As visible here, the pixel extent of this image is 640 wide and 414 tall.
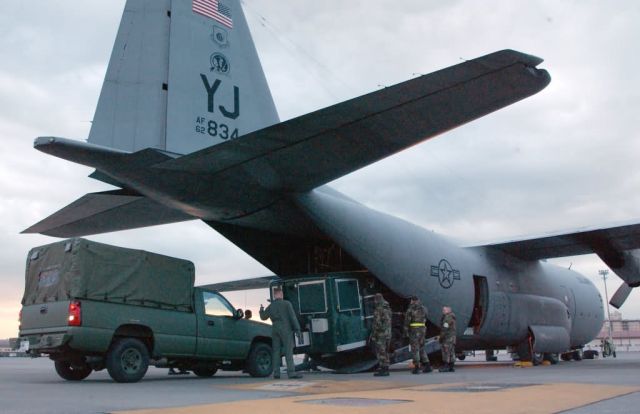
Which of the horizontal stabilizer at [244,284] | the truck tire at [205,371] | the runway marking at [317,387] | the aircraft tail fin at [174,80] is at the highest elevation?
the aircraft tail fin at [174,80]

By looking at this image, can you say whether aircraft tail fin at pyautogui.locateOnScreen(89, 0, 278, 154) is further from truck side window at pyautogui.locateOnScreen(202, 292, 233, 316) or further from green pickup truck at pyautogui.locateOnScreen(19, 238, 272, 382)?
truck side window at pyautogui.locateOnScreen(202, 292, 233, 316)

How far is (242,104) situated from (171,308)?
406 centimetres

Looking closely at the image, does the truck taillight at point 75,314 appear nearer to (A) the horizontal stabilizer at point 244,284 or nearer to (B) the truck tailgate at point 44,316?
(B) the truck tailgate at point 44,316

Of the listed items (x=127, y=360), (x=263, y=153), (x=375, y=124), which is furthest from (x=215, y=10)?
(x=127, y=360)

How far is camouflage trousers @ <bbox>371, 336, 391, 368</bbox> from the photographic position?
12.7m

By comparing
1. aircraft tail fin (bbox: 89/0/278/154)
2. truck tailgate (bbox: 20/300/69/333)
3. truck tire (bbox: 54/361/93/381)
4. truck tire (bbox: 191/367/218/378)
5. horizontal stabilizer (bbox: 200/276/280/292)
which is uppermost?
aircraft tail fin (bbox: 89/0/278/154)

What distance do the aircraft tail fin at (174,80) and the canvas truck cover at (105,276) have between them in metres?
1.94

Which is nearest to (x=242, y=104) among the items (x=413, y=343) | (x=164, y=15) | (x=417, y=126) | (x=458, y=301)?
(x=164, y=15)

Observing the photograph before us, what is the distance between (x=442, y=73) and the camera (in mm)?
8227

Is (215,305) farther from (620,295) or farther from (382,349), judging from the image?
(620,295)

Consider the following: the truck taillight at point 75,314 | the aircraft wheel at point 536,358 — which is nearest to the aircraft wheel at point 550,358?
the aircraft wheel at point 536,358

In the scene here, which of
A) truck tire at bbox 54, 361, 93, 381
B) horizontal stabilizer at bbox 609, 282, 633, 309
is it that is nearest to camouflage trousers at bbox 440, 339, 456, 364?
truck tire at bbox 54, 361, 93, 381

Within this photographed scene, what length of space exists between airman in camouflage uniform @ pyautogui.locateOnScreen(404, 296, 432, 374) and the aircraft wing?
397 cm

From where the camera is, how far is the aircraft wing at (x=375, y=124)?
8.30 metres
